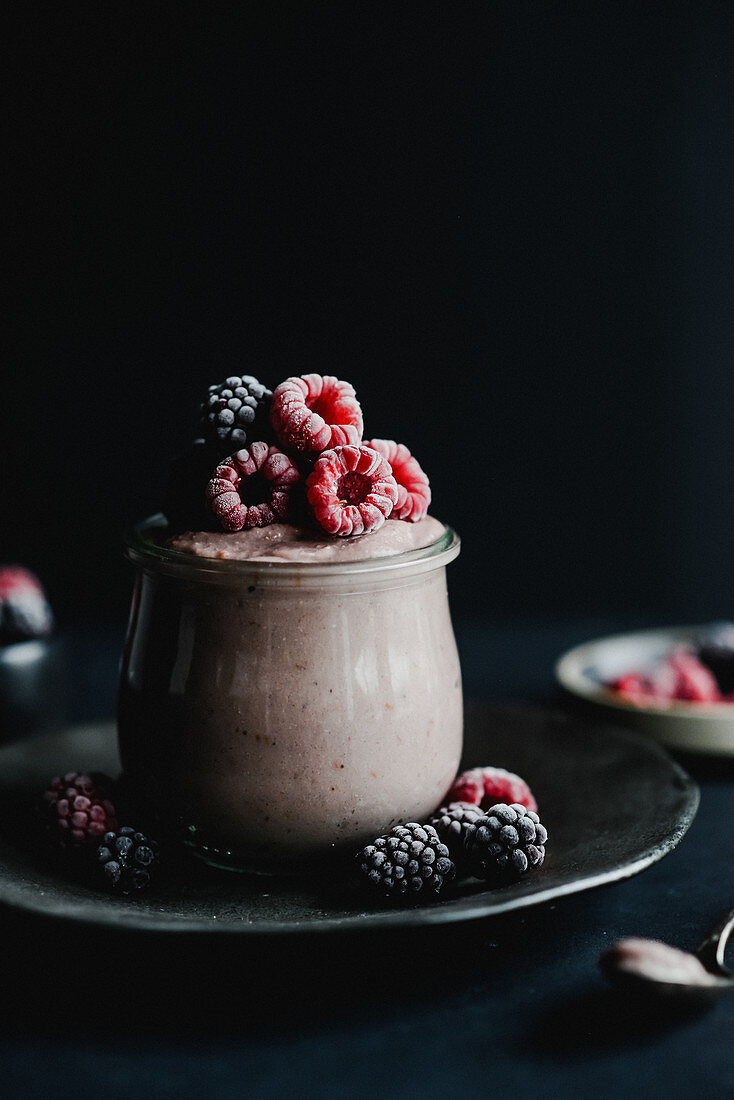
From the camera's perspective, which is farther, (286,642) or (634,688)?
(634,688)

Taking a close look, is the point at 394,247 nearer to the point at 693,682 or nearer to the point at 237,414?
the point at 693,682

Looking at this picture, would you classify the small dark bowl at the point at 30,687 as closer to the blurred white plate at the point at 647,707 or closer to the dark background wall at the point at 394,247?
the blurred white plate at the point at 647,707

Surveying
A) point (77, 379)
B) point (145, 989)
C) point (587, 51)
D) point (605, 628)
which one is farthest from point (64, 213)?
point (145, 989)

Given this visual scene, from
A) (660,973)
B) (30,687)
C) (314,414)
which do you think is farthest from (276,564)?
(30,687)

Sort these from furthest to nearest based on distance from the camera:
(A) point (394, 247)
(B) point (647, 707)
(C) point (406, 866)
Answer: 1. (A) point (394, 247)
2. (B) point (647, 707)
3. (C) point (406, 866)

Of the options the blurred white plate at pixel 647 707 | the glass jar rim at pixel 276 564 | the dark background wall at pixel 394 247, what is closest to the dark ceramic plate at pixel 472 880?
the blurred white plate at pixel 647 707

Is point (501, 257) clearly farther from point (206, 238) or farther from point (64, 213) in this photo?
point (64, 213)
